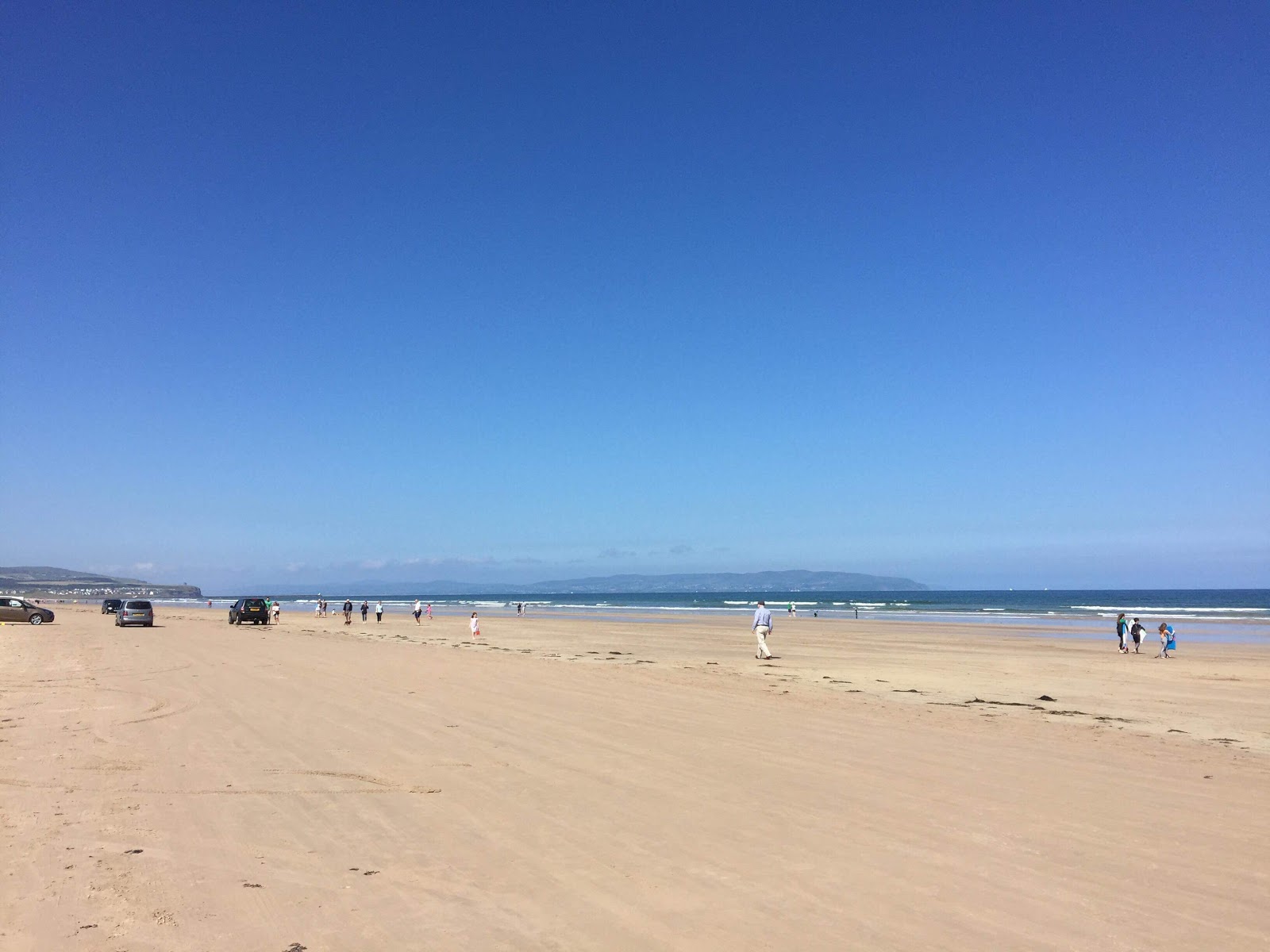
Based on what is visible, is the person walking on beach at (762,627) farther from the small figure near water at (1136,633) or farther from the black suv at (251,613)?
the black suv at (251,613)

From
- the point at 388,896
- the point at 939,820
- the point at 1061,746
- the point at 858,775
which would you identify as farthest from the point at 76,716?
the point at 1061,746

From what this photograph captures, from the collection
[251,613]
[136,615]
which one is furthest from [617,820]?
[251,613]

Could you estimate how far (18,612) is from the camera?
140 ft

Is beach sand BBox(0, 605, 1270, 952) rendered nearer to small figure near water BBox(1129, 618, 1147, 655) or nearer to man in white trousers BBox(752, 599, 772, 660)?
man in white trousers BBox(752, 599, 772, 660)

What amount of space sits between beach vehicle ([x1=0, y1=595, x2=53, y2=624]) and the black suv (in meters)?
9.32

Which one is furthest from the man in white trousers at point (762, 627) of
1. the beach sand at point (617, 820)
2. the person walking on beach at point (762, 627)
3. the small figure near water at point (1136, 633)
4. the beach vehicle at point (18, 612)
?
the beach vehicle at point (18, 612)

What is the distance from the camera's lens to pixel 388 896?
5.36 meters

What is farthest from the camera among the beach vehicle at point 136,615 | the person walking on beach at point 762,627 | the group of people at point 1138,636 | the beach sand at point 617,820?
the beach vehicle at point 136,615

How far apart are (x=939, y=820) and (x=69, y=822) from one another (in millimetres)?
7410

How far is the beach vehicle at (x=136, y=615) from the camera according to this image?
41156 millimetres

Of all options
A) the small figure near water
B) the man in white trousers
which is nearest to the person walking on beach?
the man in white trousers

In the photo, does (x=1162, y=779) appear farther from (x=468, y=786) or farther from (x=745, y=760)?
(x=468, y=786)

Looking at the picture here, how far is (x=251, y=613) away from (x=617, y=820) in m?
44.6

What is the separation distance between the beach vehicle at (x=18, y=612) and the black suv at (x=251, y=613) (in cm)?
932
